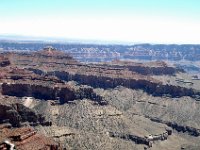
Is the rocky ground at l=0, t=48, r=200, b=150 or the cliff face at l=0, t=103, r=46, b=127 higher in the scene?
the cliff face at l=0, t=103, r=46, b=127

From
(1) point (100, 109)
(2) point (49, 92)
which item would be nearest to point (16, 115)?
(2) point (49, 92)

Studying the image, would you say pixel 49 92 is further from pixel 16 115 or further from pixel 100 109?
pixel 16 115

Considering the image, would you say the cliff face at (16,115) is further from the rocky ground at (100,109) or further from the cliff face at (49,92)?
the cliff face at (49,92)

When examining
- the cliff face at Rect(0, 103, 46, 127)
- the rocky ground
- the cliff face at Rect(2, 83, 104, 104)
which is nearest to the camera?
the cliff face at Rect(0, 103, 46, 127)

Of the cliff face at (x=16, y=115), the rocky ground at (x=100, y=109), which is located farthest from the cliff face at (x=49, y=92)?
the cliff face at (x=16, y=115)

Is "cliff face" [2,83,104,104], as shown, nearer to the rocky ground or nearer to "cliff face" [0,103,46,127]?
the rocky ground

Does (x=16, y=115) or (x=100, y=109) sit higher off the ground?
(x=16, y=115)

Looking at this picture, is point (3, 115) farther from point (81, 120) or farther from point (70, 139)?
point (81, 120)

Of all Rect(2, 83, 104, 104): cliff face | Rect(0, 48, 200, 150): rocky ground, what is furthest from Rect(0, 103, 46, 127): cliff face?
Rect(2, 83, 104, 104): cliff face

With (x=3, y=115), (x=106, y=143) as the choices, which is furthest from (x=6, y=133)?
(x=106, y=143)
